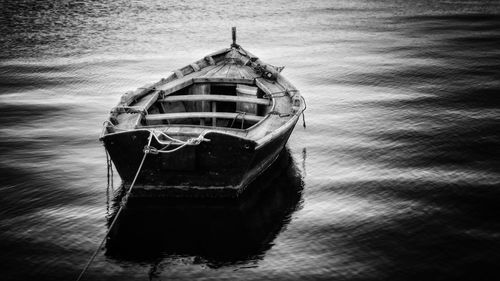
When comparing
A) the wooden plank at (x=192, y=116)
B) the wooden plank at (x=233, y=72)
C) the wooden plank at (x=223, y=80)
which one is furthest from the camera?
the wooden plank at (x=233, y=72)

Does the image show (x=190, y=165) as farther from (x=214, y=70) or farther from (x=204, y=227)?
(x=214, y=70)

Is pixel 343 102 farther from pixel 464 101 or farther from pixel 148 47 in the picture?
pixel 148 47

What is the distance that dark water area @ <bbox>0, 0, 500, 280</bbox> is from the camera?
26.7 feet

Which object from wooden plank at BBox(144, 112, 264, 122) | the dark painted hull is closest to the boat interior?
wooden plank at BBox(144, 112, 264, 122)

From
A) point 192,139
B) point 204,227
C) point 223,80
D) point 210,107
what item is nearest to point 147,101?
point 210,107

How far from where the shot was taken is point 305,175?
1134cm

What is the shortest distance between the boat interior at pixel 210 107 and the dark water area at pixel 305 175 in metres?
1.50

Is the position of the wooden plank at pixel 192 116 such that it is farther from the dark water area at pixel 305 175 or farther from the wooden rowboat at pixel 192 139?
the dark water area at pixel 305 175

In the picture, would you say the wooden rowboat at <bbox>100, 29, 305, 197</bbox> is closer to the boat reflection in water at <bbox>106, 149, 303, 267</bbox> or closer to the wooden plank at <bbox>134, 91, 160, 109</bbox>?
the wooden plank at <bbox>134, 91, 160, 109</bbox>

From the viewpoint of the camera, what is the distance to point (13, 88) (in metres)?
17.5

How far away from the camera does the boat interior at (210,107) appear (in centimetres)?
1078

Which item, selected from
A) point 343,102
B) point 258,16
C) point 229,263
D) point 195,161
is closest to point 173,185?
point 195,161

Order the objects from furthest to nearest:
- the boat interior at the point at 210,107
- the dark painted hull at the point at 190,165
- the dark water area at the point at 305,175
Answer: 1. the boat interior at the point at 210,107
2. the dark painted hull at the point at 190,165
3. the dark water area at the point at 305,175

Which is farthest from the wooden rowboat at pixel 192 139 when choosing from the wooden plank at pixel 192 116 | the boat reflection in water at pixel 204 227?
the boat reflection in water at pixel 204 227
